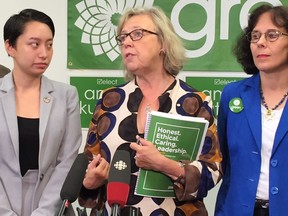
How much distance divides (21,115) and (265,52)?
98cm

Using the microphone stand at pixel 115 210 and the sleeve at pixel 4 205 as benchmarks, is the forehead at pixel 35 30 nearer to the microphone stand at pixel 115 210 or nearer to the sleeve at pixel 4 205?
the sleeve at pixel 4 205

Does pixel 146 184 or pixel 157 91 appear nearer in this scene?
pixel 146 184

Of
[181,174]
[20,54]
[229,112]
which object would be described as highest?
[20,54]

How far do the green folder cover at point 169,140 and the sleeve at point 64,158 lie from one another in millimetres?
400

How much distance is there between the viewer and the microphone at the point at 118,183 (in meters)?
1.29

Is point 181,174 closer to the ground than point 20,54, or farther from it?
closer to the ground

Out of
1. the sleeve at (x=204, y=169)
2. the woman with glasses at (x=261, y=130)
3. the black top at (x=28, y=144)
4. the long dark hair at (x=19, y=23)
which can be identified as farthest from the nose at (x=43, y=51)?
the woman with glasses at (x=261, y=130)

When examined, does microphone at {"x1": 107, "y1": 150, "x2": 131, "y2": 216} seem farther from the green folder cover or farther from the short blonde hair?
the short blonde hair

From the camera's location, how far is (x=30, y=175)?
1.95m

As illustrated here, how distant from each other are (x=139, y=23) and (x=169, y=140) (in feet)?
1.56

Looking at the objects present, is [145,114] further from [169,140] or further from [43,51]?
[43,51]

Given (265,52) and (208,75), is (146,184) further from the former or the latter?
(208,75)

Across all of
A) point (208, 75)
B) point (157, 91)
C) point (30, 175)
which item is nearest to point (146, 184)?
point (157, 91)

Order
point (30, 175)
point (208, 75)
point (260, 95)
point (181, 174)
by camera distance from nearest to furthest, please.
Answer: point (181, 174)
point (260, 95)
point (30, 175)
point (208, 75)
